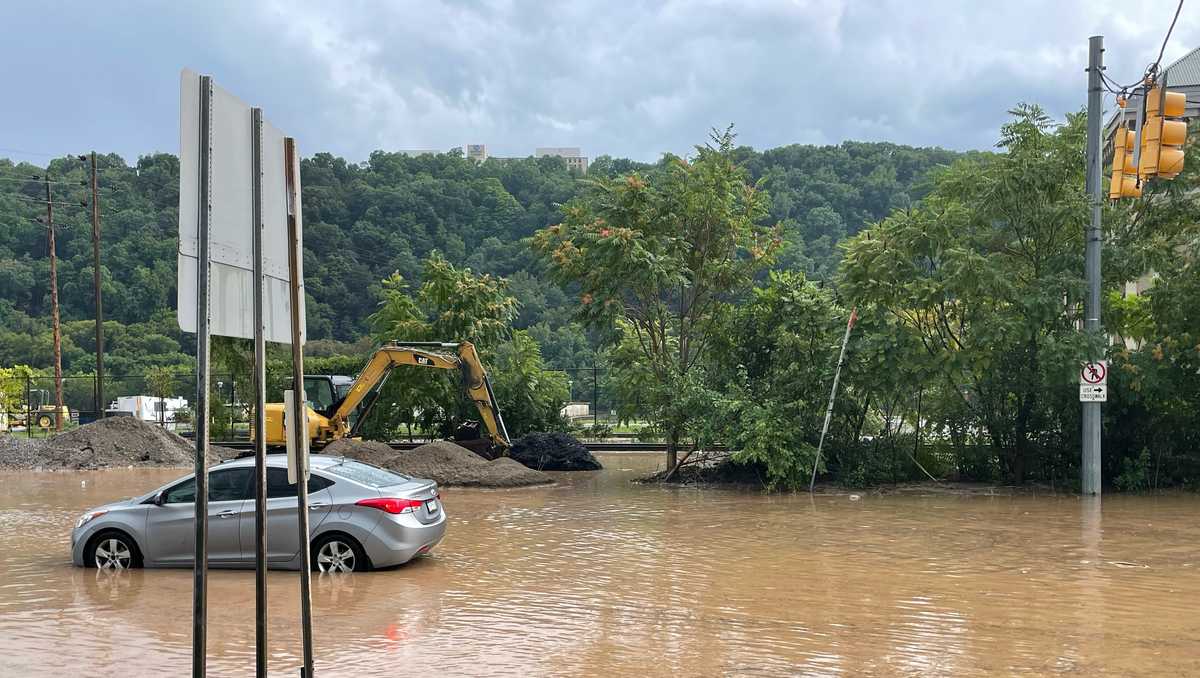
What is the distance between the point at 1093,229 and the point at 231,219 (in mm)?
20575

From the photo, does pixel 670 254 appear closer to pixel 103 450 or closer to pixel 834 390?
pixel 834 390

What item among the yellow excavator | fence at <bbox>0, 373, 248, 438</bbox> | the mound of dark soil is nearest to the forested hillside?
fence at <bbox>0, 373, 248, 438</bbox>

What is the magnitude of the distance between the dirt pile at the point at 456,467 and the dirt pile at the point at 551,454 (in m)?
2.90

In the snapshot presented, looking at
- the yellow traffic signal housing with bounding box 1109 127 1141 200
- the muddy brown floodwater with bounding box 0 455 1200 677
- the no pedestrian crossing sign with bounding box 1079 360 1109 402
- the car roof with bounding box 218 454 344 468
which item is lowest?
the muddy brown floodwater with bounding box 0 455 1200 677

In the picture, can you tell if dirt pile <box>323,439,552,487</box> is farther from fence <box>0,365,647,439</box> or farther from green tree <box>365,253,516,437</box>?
green tree <box>365,253,516,437</box>

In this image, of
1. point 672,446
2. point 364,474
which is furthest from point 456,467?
point 364,474

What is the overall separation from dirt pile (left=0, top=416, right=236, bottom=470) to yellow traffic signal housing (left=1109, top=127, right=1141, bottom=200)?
27.8 metres

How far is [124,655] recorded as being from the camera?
9.99 metres

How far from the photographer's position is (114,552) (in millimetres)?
14500

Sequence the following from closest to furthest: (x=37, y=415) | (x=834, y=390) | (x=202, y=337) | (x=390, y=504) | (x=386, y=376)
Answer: (x=202, y=337), (x=390, y=504), (x=834, y=390), (x=386, y=376), (x=37, y=415)

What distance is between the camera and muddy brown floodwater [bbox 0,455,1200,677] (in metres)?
9.70

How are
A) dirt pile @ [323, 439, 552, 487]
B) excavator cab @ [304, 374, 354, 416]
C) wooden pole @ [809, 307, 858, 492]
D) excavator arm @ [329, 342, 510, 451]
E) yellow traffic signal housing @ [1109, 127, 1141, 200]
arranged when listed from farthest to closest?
1. excavator cab @ [304, 374, 354, 416]
2. excavator arm @ [329, 342, 510, 451]
3. dirt pile @ [323, 439, 552, 487]
4. wooden pole @ [809, 307, 858, 492]
5. yellow traffic signal housing @ [1109, 127, 1141, 200]

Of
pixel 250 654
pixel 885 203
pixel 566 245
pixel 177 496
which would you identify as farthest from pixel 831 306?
pixel 885 203

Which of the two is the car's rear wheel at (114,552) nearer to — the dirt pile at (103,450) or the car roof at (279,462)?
the car roof at (279,462)
